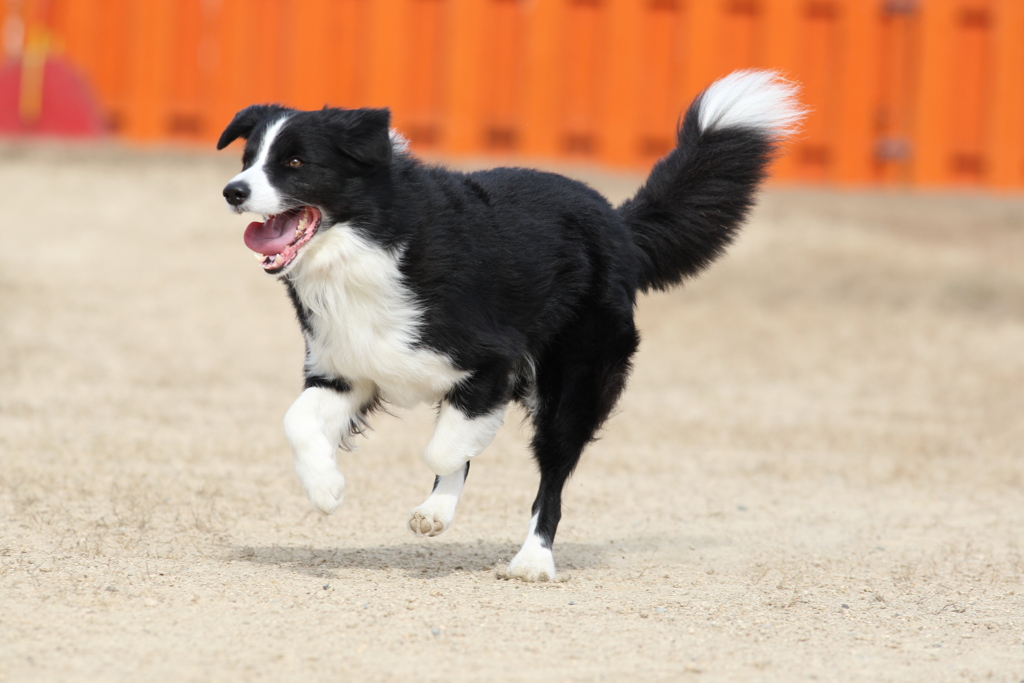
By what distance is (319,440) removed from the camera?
445 cm

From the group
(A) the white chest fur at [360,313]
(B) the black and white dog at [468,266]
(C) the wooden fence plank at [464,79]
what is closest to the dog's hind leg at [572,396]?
(B) the black and white dog at [468,266]

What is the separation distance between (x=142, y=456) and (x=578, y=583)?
9.90 feet

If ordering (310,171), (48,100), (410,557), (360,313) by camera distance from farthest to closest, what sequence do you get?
(48,100), (410,557), (360,313), (310,171)

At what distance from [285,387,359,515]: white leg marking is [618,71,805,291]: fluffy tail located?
1.41 metres

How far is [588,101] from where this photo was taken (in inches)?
536

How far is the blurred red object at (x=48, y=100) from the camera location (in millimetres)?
13266

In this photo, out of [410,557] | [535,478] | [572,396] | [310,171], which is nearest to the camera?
[310,171]

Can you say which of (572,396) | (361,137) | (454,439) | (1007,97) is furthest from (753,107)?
(1007,97)

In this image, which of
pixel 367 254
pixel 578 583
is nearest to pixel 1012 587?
pixel 578 583

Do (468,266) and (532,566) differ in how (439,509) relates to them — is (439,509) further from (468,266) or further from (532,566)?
(468,266)

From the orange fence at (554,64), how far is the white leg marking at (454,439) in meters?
9.08

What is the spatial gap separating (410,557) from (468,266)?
1250 millimetres

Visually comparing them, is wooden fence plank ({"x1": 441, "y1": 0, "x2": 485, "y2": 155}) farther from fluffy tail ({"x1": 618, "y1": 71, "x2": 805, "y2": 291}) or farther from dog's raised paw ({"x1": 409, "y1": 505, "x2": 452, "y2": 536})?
dog's raised paw ({"x1": 409, "y1": 505, "x2": 452, "y2": 536})

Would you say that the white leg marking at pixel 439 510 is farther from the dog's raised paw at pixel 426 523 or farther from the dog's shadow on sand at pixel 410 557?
the dog's shadow on sand at pixel 410 557
